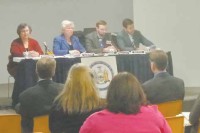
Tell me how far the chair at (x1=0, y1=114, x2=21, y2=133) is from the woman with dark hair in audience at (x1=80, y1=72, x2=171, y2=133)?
3.30ft

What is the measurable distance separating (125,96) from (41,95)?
139cm

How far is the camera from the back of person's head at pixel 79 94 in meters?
3.08

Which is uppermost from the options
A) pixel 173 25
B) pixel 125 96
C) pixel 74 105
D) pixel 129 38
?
pixel 173 25

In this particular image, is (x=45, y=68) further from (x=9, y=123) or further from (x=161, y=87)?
(x=161, y=87)

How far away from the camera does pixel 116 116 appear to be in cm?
241

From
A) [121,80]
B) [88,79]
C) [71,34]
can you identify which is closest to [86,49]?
[71,34]

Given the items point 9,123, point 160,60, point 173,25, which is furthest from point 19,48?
point 9,123

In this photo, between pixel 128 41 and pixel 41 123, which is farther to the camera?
pixel 128 41

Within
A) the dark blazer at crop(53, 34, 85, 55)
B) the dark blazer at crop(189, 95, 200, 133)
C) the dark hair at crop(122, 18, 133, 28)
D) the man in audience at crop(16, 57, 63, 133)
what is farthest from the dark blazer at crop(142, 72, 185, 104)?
the dark hair at crop(122, 18, 133, 28)

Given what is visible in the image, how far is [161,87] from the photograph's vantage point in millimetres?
4066

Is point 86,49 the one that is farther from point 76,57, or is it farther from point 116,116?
point 116,116

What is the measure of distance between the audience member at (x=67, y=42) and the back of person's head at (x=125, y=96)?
13.4 feet

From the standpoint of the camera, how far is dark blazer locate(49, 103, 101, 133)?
3073 mm

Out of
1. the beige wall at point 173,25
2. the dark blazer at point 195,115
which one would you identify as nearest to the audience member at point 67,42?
the beige wall at point 173,25
